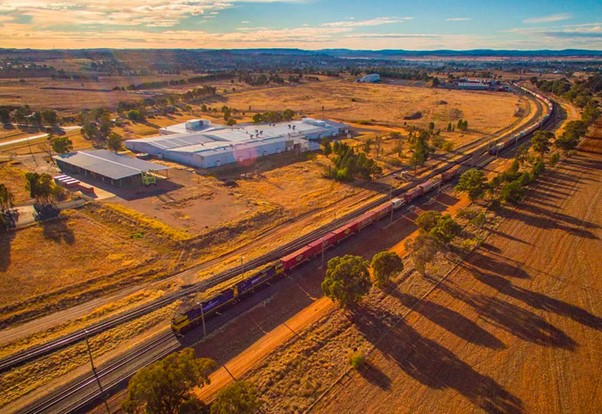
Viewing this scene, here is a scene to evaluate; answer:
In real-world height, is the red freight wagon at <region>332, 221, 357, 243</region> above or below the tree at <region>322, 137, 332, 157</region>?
above

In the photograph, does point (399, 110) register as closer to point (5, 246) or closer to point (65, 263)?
point (65, 263)

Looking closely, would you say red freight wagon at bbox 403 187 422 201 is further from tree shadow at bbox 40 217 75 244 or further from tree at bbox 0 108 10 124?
tree at bbox 0 108 10 124

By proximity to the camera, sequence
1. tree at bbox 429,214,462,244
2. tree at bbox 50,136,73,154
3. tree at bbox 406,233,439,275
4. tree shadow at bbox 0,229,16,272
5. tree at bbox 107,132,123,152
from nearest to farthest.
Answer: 1. tree at bbox 406,233,439,275
2. tree shadow at bbox 0,229,16,272
3. tree at bbox 429,214,462,244
4. tree at bbox 50,136,73,154
5. tree at bbox 107,132,123,152

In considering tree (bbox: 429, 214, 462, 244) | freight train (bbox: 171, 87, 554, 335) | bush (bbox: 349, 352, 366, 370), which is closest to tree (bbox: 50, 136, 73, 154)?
freight train (bbox: 171, 87, 554, 335)

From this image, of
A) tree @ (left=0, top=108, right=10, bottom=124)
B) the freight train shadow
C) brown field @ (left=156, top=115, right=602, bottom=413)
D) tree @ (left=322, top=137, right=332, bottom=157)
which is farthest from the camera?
tree @ (left=0, top=108, right=10, bottom=124)

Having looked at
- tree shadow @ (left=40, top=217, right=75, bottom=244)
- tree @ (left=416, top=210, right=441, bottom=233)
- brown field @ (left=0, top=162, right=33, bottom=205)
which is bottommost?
brown field @ (left=0, top=162, right=33, bottom=205)

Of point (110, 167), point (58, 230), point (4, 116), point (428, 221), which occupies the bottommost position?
point (4, 116)

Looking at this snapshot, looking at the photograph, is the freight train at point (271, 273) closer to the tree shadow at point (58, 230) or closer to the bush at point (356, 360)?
the bush at point (356, 360)

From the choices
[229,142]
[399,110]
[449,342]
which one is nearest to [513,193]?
[449,342]
